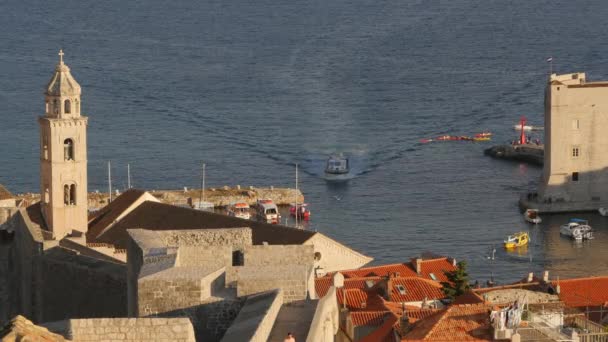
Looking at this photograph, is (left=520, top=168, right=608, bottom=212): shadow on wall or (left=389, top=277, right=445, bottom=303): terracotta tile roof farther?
(left=520, top=168, right=608, bottom=212): shadow on wall

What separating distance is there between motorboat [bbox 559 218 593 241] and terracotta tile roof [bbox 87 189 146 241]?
74.3ft

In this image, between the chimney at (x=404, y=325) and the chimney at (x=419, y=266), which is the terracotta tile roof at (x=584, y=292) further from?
the chimney at (x=419, y=266)

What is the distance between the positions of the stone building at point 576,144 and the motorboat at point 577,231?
21.7 feet

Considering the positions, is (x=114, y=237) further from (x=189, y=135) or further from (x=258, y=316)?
(x=189, y=135)

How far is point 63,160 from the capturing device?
4600cm

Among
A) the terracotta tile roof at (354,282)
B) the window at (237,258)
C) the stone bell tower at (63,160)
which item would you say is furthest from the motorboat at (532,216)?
the window at (237,258)

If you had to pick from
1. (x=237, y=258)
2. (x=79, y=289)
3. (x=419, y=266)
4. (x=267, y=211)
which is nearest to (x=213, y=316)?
(x=237, y=258)

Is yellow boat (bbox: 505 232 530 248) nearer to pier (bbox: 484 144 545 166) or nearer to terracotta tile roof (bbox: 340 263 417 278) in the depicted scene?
pier (bbox: 484 144 545 166)

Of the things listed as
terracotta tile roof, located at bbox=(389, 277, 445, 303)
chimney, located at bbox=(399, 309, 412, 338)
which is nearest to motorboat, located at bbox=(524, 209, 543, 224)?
terracotta tile roof, located at bbox=(389, 277, 445, 303)

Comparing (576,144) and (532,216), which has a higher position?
(576,144)

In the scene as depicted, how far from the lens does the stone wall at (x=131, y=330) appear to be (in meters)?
14.2

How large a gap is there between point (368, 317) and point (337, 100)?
70.3 metres

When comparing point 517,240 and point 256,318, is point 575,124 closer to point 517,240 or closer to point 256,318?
point 517,240

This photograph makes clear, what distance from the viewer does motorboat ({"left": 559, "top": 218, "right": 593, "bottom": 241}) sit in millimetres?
67812
